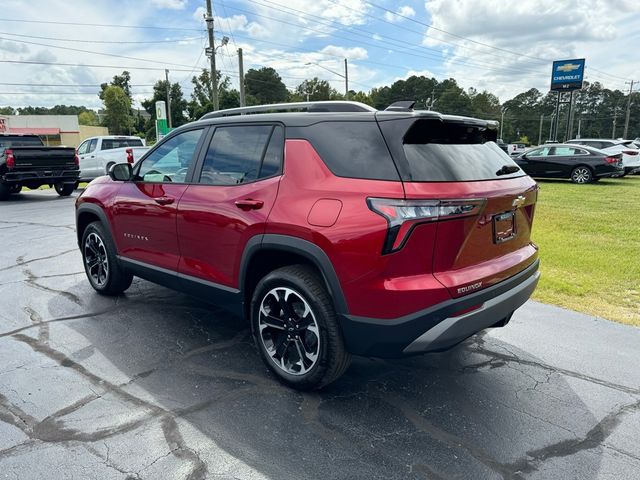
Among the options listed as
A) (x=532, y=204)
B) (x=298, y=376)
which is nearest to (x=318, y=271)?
(x=298, y=376)

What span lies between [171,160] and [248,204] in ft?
4.55

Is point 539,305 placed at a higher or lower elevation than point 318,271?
lower

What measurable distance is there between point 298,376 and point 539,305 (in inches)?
119

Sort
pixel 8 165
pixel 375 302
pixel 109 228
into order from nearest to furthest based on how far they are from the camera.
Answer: pixel 375 302
pixel 109 228
pixel 8 165

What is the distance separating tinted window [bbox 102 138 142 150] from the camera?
17.3 m

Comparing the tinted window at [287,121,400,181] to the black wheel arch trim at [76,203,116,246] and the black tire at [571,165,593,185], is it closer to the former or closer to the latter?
the black wheel arch trim at [76,203,116,246]

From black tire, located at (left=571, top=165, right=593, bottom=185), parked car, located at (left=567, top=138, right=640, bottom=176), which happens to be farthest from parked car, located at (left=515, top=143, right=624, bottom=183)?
parked car, located at (left=567, top=138, right=640, bottom=176)

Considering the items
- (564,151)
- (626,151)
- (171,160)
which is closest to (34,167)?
(171,160)

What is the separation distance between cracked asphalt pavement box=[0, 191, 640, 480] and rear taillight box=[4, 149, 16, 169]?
34.5ft

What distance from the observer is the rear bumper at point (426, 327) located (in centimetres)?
259

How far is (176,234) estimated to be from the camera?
3.89 m

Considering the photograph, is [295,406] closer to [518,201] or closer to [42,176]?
[518,201]

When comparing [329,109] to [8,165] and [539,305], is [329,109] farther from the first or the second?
[8,165]

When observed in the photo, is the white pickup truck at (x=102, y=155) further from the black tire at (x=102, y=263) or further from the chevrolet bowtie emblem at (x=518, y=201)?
the chevrolet bowtie emblem at (x=518, y=201)
